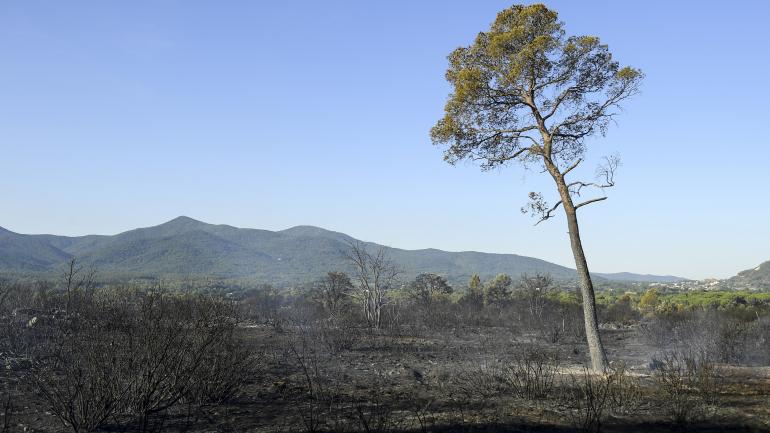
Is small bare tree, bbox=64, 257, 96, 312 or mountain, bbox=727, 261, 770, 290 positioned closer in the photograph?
small bare tree, bbox=64, 257, 96, 312

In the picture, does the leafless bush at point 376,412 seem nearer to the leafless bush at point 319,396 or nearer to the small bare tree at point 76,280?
the leafless bush at point 319,396

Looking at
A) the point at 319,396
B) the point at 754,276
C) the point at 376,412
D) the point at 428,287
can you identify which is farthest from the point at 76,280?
the point at 754,276

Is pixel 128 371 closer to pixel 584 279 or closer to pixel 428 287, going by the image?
pixel 584 279

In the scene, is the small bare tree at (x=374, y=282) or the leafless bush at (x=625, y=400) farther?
the small bare tree at (x=374, y=282)

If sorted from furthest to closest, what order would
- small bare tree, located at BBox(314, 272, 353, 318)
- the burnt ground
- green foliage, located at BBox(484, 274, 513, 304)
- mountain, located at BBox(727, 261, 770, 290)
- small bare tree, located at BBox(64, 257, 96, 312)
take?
mountain, located at BBox(727, 261, 770, 290) < green foliage, located at BBox(484, 274, 513, 304) < small bare tree, located at BBox(314, 272, 353, 318) < small bare tree, located at BBox(64, 257, 96, 312) < the burnt ground

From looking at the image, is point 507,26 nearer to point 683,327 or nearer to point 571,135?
point 571,135

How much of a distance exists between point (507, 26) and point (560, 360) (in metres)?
9.10

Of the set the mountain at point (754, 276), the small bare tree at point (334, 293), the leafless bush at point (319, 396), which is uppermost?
the mountain at point (754, 276)

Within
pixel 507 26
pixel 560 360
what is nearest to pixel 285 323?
pixel 560 360

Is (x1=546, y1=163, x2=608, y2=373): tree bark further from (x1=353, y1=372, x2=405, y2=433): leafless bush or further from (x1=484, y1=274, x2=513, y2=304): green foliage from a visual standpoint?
(x1=484, y1=274, x2=513, y2=304): green foliage

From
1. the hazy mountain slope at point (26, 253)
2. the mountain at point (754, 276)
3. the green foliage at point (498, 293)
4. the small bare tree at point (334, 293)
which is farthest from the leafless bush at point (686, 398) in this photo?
the hazy mountain slope at point (26, 253)

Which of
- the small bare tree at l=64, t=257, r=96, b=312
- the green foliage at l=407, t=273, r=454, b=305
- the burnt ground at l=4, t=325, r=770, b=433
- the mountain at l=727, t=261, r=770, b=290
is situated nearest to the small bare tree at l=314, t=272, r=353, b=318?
the green foliage at l=407, t=273, r=454, b=305

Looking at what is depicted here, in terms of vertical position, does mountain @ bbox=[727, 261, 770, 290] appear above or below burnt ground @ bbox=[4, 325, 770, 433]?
above

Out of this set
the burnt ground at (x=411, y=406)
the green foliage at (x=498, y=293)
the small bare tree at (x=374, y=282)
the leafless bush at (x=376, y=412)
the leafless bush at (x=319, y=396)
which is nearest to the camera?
the leafless bush at (x=376, y=412)
